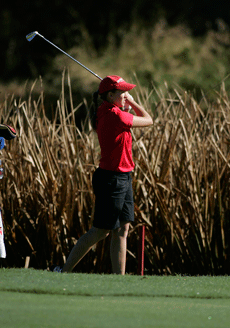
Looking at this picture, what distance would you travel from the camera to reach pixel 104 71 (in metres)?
13.2

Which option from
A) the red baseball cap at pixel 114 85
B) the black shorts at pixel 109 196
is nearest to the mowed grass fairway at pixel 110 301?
the black shorts at pixel 109 196

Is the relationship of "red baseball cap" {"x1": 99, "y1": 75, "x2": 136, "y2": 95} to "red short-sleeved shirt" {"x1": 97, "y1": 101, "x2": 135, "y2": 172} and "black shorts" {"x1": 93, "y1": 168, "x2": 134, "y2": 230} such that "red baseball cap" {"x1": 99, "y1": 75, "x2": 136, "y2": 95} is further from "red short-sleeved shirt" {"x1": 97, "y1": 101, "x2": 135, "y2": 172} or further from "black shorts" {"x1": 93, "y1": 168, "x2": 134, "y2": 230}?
"black shorts" {"x1": 93, "y1": 168, "x2": 134, "y2": 230}

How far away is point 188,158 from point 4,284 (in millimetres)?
1906

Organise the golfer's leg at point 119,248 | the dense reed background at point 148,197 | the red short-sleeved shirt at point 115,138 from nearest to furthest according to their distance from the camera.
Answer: the red short-sleeved shirt at point 115,138 → the golfer's leg at point 119,248 → the dense reed background at point 148,197

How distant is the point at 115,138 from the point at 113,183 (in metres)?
0.28

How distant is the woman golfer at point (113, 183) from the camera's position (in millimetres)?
3904

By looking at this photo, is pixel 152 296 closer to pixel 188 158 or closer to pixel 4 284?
pixel 4 284

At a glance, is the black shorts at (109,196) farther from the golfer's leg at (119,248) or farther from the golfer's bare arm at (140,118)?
the golfer's bare arm at (140,118)

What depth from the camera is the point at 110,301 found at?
2.83 meters

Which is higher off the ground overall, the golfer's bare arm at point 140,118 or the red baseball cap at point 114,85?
the red baseball cap at point 114,85

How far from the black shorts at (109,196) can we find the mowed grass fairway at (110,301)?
0.39 meters

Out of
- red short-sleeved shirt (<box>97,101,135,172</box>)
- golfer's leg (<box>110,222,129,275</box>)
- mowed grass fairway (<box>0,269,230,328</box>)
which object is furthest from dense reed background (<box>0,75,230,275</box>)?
mowed grass fairway (<box>0,269,230,328</box>)

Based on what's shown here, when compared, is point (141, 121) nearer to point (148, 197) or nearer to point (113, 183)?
point (113, 183)

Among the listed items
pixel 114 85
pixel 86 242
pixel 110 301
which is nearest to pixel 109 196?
pixel 86 242
